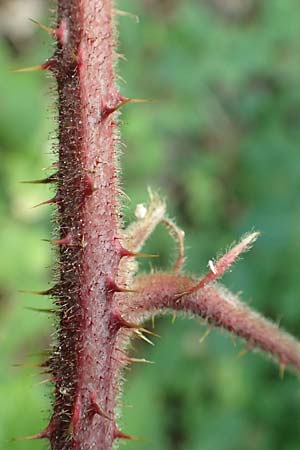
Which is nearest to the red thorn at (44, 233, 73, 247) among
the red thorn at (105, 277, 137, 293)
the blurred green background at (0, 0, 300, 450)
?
the red thorn at (105, 277, 137, 293)

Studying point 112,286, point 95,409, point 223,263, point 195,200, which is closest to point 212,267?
point 223,263

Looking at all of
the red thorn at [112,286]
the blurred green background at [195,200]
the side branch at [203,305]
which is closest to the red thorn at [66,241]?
the red thorn at [112,286]

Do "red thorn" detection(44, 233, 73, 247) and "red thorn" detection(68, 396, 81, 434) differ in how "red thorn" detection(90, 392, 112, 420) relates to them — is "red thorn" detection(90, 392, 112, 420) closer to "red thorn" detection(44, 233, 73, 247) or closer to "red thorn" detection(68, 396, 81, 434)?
"red thorn" detection(68, 396, 81, 434)

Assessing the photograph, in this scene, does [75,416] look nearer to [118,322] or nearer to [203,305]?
[118,322]

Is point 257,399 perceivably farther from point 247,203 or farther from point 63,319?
point 63,319

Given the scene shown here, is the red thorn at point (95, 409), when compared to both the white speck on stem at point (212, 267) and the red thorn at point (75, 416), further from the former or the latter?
the white speck on stem at point (212, 267)

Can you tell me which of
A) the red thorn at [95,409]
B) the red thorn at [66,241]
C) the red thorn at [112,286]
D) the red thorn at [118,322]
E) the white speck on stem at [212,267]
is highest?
the white speck on stem at [212,267]

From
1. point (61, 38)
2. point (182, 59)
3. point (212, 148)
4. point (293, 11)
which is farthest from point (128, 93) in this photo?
point (61, 38)

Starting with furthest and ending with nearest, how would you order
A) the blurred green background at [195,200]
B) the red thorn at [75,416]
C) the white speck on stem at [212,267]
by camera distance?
the blurred green background at [195,200] → the white speck on stem at [212,267] → the red thorn at [75,416]
